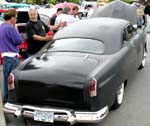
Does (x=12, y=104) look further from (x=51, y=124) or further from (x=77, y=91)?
(x=77, y=91)

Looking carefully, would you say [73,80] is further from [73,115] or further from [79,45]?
[79,45]

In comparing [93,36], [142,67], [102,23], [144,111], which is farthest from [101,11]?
[144,111]

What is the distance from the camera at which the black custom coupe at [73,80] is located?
5.25 m

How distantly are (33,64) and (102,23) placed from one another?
2025 mm

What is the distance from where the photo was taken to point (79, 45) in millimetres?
6586

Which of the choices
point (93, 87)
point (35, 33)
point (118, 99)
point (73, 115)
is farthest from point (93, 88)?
point (35, 33)

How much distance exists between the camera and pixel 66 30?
7223 millimetres

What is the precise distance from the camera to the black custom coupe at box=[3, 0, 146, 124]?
5.25 m

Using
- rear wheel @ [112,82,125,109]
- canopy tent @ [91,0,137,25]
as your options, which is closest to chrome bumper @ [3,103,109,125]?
rear wheel @ [112,82,125,109]

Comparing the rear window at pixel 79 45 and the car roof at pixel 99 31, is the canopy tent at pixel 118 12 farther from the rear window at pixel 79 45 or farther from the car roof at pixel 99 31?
the rear window at pixel 79 45

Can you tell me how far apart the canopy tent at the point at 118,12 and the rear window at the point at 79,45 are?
4314 mm

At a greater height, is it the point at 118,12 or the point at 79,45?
the point at 79,45

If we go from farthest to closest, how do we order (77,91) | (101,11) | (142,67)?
(101,11), (142,67), (77,91)

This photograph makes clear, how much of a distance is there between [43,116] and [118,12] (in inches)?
257
